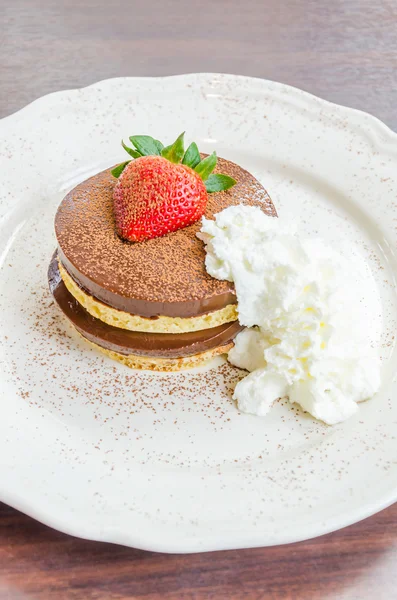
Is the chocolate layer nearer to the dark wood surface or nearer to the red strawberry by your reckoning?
the red strawberry

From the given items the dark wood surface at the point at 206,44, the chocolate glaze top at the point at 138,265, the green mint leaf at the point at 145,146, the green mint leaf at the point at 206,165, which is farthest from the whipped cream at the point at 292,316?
the dark wood surface at the point at 206,44

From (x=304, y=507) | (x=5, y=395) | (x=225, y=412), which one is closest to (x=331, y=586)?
(x=304, y=507)

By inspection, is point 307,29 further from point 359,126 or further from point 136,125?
point 136,125

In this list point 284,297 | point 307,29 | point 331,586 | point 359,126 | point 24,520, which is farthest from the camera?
point 307,29

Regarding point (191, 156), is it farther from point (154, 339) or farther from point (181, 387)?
point (181, 387)

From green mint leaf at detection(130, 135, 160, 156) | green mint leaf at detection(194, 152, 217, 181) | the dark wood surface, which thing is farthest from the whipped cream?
the dark wood surface

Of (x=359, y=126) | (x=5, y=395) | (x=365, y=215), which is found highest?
(x=359, y=126)

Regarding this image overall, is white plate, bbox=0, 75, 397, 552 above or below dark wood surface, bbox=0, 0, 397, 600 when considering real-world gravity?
below
